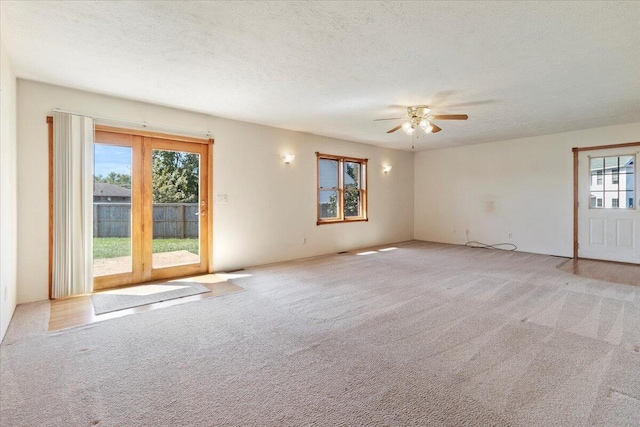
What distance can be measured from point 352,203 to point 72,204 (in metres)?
5.44

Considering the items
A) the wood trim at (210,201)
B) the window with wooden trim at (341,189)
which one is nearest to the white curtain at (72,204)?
the wood trim at (210,201)

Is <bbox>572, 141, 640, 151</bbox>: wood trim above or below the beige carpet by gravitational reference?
above

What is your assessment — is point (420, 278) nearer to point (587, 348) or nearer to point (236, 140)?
point (587, 348)

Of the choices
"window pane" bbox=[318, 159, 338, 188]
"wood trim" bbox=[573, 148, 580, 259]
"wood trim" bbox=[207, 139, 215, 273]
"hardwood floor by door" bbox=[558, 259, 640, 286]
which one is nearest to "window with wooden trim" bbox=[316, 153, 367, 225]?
"window pane" bbox=[318, 159, 338, 188]

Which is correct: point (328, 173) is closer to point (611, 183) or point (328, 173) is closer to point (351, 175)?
point (351, 175)

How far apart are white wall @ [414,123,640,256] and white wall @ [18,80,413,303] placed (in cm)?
95

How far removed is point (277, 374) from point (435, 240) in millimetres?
7376

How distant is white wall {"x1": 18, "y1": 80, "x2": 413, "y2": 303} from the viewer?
365 centimetres

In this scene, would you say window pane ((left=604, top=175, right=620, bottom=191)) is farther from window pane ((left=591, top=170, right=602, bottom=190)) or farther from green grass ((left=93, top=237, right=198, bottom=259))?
green grass ((left=93, top=237, right=198, bottom=259))

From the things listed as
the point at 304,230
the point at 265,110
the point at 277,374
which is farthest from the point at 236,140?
the point at 277,374

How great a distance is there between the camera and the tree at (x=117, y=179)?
4.16 meters

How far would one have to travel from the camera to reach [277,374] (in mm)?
2156

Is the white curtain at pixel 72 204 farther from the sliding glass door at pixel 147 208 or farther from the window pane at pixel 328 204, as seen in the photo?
the window pane at pixel 328 204

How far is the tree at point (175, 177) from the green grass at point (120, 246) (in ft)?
2.15
